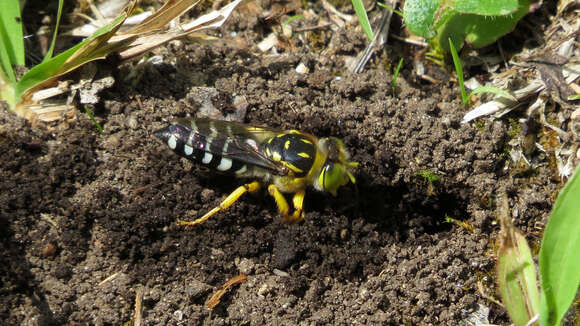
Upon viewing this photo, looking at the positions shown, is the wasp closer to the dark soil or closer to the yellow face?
the yellow face

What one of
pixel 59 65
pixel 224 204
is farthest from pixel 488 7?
pixel 59 65

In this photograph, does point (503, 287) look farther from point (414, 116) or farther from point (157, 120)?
point (157, 120)

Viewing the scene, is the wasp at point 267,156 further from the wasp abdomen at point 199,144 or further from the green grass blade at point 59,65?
the green grass blade at point 59,65

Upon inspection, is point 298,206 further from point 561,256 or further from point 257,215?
point 561,256

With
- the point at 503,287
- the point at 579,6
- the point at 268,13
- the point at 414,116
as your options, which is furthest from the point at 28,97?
the point at 579,6

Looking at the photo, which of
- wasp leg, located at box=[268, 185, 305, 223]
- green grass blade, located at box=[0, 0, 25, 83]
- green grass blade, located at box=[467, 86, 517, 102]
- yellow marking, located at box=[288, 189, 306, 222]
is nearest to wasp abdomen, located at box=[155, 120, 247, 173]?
wasp leg, located at box=[268, 185, 305, 223]

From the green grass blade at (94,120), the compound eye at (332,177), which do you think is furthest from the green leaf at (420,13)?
the green grass blade at (94,120)

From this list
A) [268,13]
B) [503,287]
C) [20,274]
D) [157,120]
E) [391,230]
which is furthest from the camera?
[268,13]
